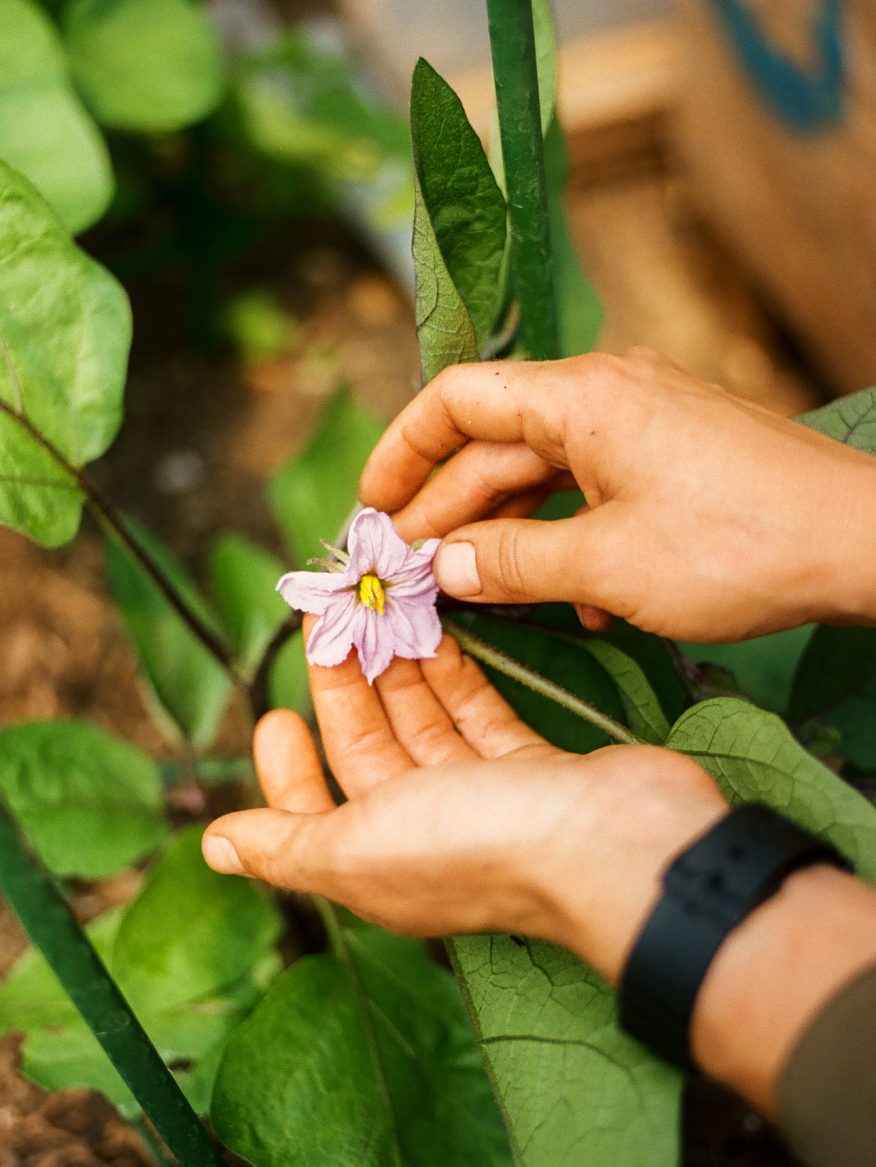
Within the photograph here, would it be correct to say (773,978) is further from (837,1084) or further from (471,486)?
(471,486)

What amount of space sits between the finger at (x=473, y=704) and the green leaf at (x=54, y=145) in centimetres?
56

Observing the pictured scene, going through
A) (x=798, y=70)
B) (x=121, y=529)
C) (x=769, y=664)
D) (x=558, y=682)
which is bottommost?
(x=769, y=664)

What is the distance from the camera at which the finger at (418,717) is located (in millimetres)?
875

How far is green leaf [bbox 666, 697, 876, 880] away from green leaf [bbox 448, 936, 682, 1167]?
0.57 feet

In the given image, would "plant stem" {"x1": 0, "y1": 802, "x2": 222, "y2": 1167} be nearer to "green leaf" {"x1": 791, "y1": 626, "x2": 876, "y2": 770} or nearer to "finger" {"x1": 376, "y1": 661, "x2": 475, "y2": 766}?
"finger" {"x1": 376, "y1": 661, "x2": 475, "y2": 766}

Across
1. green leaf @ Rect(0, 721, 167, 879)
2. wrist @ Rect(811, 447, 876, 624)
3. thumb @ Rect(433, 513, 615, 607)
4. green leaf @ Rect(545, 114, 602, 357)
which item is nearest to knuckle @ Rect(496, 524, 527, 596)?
thumb @ Rect(433, 513, 615, 607)

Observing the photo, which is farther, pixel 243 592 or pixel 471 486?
pixel 243 592

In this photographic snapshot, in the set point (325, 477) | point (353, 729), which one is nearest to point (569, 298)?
point (325, 477)

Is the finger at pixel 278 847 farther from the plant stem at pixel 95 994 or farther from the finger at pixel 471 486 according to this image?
the finger at pixel 471 486

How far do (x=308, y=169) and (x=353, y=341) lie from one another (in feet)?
1.04

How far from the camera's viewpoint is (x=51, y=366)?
888mm

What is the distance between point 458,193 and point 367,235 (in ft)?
4.10

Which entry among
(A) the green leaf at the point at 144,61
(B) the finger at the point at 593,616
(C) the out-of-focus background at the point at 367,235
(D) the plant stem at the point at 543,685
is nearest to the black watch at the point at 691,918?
(D) the plant stem at the point at 543,685

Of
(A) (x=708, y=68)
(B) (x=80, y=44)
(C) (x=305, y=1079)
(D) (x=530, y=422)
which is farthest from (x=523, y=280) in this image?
(A) (x=708, y=68)
